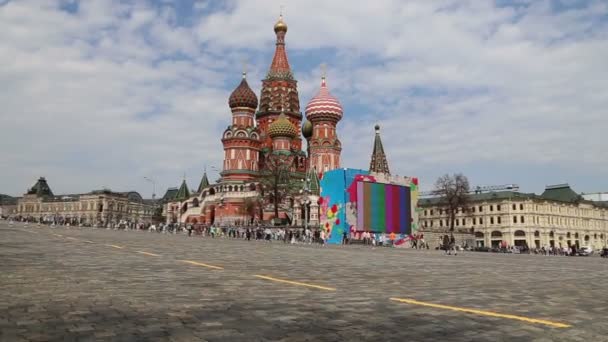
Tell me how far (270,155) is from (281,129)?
4823 millimetres

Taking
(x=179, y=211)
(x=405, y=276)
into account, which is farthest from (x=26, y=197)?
(x=405, y=276)

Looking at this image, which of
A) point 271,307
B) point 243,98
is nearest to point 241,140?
point 243,98

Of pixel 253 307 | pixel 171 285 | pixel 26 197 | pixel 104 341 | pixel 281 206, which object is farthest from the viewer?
pixel 26 197

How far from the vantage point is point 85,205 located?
14250 centimetres

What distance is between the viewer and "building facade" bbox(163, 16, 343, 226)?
75688mm

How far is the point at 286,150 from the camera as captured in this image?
3413 inches

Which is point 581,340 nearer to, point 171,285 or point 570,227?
point 171,285

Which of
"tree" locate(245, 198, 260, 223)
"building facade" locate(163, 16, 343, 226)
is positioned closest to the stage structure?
"building facade" locate(163, 16, 343, 226)

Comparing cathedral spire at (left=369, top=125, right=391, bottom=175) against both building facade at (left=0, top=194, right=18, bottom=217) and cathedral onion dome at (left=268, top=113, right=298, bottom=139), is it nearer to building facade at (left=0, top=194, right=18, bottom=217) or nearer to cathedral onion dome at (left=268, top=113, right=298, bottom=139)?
cathedral onion dome at (left=268, top=113, right=298, bottom=139)

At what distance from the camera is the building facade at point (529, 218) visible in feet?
303

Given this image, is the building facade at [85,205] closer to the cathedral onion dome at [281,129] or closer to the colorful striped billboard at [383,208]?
the cathedral onion dome at [281,129]

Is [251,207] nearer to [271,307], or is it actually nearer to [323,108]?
[323,108]

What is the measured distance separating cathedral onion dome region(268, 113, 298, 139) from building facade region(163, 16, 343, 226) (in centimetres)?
14

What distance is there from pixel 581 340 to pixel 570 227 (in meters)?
108
